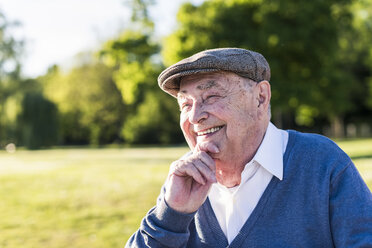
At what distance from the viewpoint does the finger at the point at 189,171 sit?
176 centimetres

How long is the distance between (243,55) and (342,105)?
23.0 meters

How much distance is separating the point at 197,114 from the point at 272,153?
379mm

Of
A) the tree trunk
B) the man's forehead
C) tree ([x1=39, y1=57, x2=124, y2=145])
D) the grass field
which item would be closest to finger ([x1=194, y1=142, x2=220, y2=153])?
the man's forehead

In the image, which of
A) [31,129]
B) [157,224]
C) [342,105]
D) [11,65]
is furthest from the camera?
[11,65]

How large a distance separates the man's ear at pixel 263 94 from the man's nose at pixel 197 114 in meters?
0.26

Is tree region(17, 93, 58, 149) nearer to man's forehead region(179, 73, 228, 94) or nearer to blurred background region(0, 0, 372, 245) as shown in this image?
blurred background region(0, 0, 372, 245)

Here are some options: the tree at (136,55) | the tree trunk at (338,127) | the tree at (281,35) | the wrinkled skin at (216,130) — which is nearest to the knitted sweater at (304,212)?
the wrinkled skin at (216,130)

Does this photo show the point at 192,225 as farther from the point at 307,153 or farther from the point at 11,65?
the point at 11,65

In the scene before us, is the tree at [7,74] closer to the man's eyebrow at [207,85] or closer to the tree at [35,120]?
the tree at [35,120]

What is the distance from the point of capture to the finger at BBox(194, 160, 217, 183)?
5.78 feet

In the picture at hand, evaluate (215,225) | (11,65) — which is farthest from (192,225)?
(11,65)

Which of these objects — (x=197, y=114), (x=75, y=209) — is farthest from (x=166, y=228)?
→ (x=75, y=209)

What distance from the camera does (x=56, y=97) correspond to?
176ft

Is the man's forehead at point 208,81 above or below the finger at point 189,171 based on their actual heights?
above
